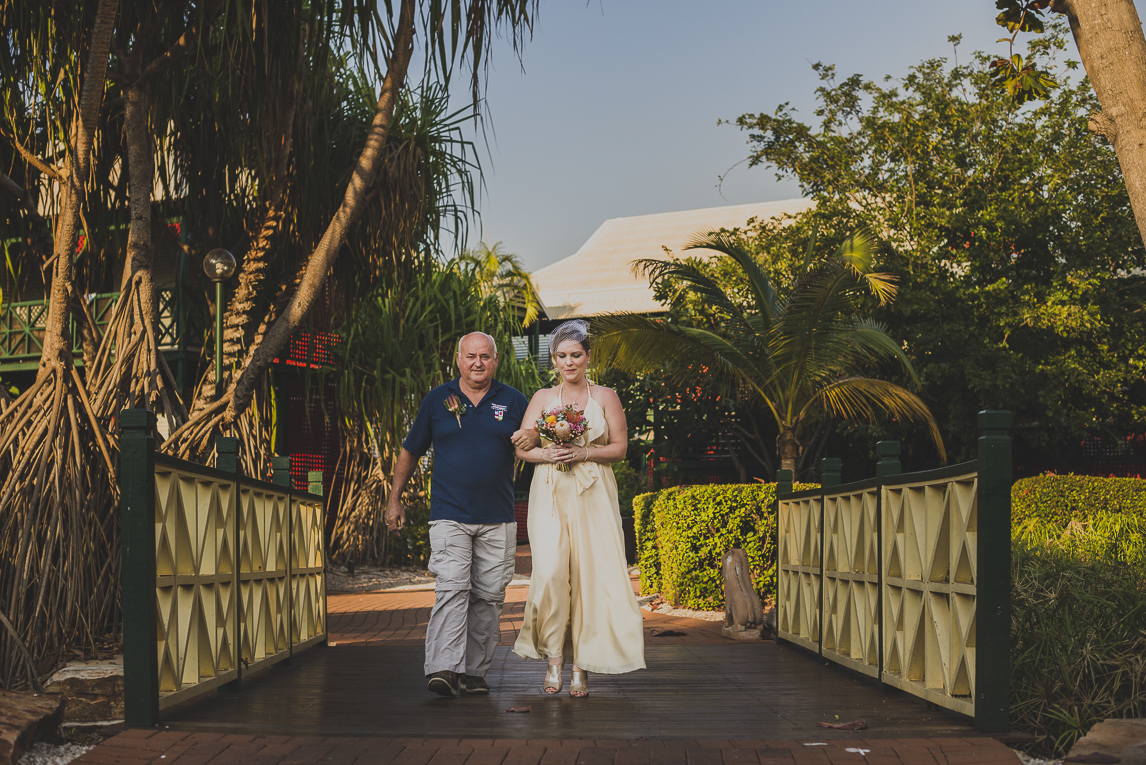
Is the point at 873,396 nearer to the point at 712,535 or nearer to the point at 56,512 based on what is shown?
the point at 712,535

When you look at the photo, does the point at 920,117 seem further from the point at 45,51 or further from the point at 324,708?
the point at 324,708

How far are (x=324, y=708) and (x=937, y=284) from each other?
12.4 metres

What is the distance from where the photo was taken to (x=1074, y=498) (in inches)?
453

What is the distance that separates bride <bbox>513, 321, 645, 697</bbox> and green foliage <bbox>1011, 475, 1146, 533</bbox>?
7.51m

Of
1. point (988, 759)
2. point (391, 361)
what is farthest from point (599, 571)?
point (391, 361)

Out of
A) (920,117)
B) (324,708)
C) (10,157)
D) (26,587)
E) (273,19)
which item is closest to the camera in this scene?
(324,708)

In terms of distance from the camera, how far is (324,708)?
467cm

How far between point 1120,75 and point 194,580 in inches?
204

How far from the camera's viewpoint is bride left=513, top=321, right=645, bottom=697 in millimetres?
5008

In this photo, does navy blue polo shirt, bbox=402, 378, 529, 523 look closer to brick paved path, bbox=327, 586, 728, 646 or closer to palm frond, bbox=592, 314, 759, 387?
brick paved path, bbox=327, 586, 728, 646

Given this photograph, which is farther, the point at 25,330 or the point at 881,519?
the point at 25,330

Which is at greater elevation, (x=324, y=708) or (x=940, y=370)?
(x=940, y=370)

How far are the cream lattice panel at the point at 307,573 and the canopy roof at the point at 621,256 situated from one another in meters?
15.4

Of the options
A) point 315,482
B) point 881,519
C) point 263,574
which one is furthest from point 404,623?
point 881,519
